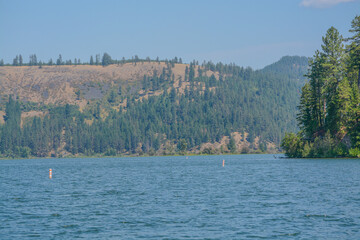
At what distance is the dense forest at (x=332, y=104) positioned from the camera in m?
118

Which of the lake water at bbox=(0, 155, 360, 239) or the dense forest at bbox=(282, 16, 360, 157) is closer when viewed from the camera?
Answer: the lake water at bbox=(0, 155, 360, 239)

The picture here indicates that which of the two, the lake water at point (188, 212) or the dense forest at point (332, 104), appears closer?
the lake water at point (188, 212)

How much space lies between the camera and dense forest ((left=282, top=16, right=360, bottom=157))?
118 m

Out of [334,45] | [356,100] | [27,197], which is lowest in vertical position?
[27,197]

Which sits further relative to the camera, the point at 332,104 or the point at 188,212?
the point at 332,104

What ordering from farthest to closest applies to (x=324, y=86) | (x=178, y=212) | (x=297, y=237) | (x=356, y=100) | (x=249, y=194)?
(x=324, y=86) → (x=356, y=100) → (x=249, y=194) → (x=178, y=212) → (x=297, y=237)

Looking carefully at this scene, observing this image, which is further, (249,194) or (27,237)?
(249,194)

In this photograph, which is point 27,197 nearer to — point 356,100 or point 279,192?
point 279,192

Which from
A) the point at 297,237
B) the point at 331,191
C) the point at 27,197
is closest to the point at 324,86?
the point at 331,191

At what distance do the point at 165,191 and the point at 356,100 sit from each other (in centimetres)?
7692

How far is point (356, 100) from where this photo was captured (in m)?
118

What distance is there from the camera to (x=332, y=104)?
125562 mm

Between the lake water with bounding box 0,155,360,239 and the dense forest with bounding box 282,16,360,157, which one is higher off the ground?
the dense forest with bounding box 282,16,360,157

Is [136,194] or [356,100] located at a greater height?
[356,100]
